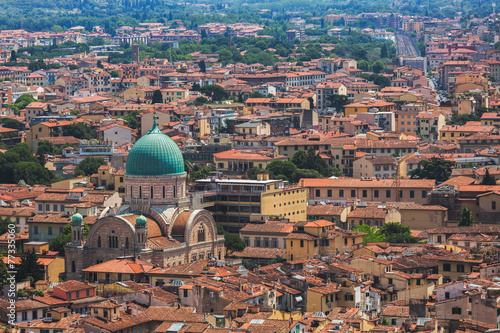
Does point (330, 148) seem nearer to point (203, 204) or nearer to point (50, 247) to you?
point (203, 204)

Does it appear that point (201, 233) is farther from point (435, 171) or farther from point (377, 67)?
point (377, 67)

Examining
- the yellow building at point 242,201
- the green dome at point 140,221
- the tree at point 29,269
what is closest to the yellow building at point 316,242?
the yellow building at point 242,201

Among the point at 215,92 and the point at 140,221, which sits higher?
the point at 215,92

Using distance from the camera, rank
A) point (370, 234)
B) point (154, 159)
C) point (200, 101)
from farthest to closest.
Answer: point (200, 101) → point (370, 234) → point (154, 159)

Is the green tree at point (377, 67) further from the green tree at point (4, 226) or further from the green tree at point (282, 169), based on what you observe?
the green tree at point (4, 226)

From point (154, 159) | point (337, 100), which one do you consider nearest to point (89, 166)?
point (154, 159)

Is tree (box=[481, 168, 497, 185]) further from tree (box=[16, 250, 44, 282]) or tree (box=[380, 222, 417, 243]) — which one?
tree (box=[16, 250, 44, 282])

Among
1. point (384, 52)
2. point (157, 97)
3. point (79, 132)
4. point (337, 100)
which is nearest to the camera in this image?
point (79, 132)
